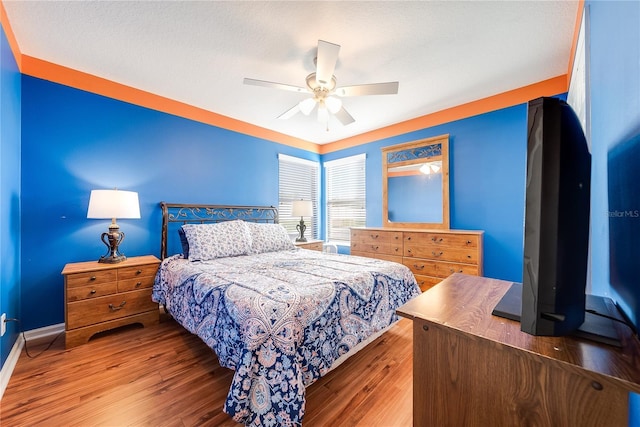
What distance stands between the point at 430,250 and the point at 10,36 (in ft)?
14.4

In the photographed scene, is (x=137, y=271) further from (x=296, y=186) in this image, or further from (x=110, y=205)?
(x=296, y=186)

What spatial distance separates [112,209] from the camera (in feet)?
7.42

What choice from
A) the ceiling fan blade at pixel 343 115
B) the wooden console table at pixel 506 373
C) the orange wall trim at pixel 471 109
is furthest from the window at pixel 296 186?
the wooden console table at pixel 506 373

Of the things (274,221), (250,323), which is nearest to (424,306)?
(250,323)

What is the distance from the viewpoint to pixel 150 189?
2889 mm

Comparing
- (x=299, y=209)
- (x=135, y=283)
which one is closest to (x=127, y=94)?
(x=135, y=283)

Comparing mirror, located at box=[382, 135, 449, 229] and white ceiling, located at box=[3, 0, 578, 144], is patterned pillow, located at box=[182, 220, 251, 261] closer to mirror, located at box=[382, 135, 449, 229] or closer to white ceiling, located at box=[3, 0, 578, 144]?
white ceiling, located at box=[3, 0, 578, 144]

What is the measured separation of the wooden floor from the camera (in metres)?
1.40

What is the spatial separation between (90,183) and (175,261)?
47.1 inches

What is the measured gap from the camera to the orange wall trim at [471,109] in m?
2.58

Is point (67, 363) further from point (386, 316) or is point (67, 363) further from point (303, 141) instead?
point (303, 141)

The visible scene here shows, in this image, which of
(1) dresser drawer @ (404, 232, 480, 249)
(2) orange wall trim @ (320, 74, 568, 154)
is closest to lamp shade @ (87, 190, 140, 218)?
(1) dresser drawer @ (404, 232, 480, 249)

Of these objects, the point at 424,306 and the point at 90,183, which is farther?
the point at 90,183

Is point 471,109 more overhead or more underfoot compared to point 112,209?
more overhead
